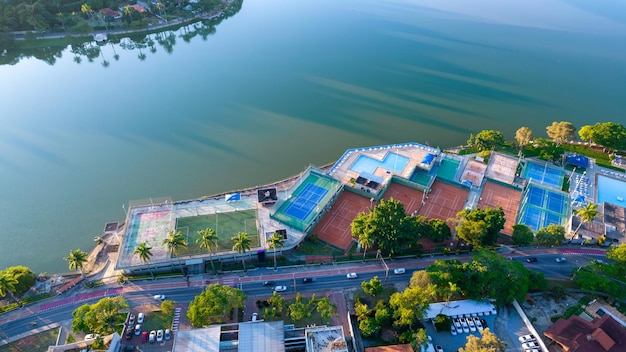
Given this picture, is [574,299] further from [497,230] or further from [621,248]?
[497,230]

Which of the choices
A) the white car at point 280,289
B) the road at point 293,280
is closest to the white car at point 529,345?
the road at point 293,280

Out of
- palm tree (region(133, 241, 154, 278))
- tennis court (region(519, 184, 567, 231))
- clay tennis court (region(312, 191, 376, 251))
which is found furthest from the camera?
tennis court (region(519, 184, 567, 231))

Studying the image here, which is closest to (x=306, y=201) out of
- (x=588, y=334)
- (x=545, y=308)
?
(x=545, y=308)

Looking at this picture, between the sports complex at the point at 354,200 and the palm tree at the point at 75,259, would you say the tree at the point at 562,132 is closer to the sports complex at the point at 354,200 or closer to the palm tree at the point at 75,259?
the sports complex at the point at 354,200

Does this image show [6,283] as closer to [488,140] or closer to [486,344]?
[486,344]

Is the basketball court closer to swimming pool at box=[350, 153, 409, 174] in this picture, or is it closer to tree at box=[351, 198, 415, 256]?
tree at box=[351, 198, 415, 256]

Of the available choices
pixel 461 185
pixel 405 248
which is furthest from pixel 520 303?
pixel 461 185

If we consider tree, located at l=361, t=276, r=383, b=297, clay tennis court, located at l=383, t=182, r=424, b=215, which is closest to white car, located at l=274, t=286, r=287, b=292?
tree, located at l=361, t=276, r=383, b=297
